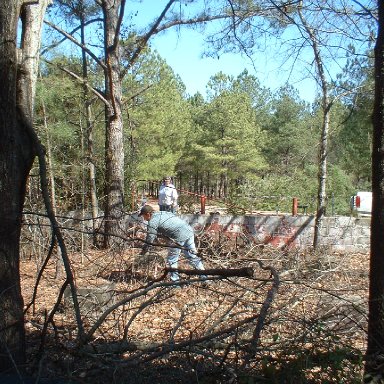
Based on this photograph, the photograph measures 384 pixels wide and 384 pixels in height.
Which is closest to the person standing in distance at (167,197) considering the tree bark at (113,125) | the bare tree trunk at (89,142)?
the tree bark at (113,125)

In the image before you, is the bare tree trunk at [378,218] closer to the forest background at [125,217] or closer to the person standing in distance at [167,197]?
the forest background at [125,217]

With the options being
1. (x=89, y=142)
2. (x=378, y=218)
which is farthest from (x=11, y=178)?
(x=89, y=142)

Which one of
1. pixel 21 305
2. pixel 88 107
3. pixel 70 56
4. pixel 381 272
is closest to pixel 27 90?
pixel 21 305

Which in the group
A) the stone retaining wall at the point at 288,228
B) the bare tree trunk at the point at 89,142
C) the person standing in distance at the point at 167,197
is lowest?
the stone retaining wall at the point at 288,228

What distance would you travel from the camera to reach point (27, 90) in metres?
3.76

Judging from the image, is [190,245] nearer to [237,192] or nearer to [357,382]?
[357,382]

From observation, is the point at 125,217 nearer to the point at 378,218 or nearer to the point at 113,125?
the point at 113,125

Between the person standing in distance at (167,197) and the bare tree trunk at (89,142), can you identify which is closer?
the bare tree trunk at (89,142)

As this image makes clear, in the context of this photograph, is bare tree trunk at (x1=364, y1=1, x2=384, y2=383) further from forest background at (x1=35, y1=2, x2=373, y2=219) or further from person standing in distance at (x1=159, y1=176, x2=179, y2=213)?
person standing in distance at (x1=159, y1=176, x2=179, y2=213)

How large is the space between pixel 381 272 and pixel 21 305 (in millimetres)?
2759

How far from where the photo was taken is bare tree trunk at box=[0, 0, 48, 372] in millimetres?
3479

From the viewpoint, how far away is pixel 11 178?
3.53 meters

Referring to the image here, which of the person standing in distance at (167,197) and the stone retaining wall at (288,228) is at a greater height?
the person standing in distance at (167,197)

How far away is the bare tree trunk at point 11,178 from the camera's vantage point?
3.48m
